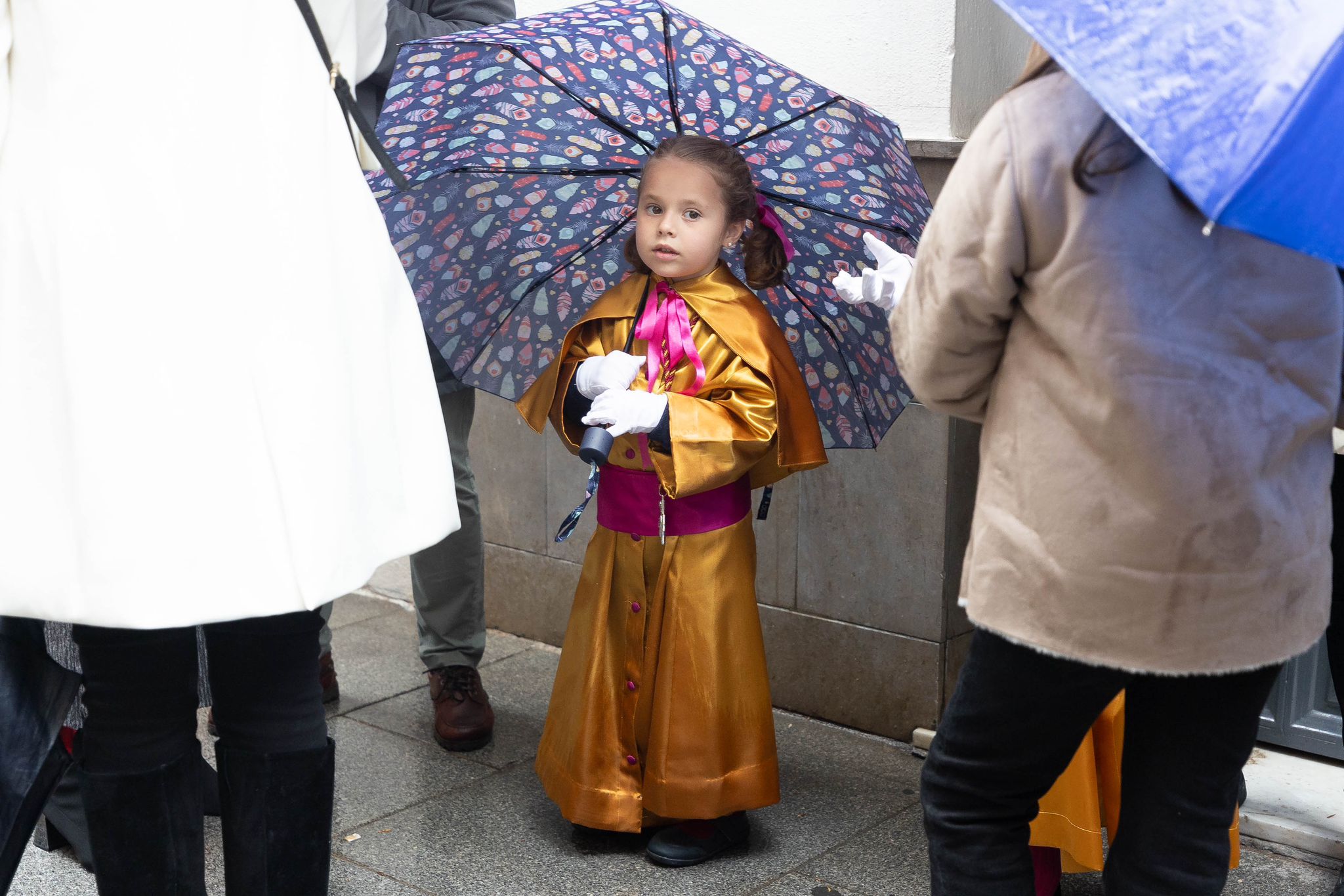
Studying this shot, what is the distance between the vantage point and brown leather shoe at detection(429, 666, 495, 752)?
3.49 meters

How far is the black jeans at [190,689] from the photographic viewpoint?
6.31 ft

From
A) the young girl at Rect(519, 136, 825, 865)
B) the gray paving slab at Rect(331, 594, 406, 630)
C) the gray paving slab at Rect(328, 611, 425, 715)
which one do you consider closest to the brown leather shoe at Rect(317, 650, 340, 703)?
the gray paving slab at Rect(328, 611, 425, 715)

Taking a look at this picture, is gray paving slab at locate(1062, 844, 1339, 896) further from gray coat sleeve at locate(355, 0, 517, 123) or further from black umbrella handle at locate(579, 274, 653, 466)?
gray coat sleeve at locate(355, 0, 517, 123)

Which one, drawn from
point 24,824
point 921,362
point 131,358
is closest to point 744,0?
point 921,362

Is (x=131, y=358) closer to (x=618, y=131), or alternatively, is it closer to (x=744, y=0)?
(x=618, y=131)

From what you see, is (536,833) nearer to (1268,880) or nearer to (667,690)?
(667,690)

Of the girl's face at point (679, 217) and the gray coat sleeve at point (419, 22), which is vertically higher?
the gray coat sleeve at point (419, 22)

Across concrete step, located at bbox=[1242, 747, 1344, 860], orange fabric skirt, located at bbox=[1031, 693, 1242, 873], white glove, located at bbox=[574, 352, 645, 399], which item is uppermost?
white glove, located at bbox=[574, 352, 645, 399]

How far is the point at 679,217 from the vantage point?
2742 millimetres

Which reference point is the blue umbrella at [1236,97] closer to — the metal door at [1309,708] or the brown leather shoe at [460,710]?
the metal door at [1309,708]

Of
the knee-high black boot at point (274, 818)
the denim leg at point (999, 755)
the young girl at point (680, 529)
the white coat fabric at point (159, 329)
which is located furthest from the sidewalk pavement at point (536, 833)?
the white coat fabric at point (159, 329)

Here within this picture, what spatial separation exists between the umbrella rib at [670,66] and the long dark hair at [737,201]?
0.04 metres

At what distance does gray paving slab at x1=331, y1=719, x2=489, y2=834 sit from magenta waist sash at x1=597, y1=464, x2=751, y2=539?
868 mm

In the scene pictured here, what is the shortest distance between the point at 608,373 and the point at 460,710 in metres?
1.24
